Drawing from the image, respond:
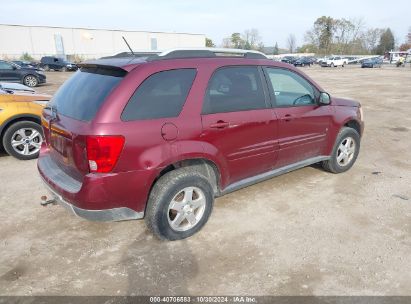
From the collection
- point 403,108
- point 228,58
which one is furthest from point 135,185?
point 403,108

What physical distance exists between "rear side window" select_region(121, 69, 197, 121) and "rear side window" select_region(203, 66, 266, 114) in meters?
0.26

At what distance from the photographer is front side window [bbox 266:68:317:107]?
13.3ft

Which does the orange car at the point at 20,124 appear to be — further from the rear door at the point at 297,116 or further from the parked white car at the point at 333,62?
the parked white car at the point at 333,62

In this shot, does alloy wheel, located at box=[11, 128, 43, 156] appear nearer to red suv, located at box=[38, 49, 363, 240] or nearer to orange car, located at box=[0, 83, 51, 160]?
orange car, located at box=[0, 83, 51, 160]

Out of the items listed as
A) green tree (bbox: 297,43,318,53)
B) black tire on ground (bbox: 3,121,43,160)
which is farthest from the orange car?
green tree (bbox: 297,43,318,53)

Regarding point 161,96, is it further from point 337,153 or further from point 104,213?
point 337,153

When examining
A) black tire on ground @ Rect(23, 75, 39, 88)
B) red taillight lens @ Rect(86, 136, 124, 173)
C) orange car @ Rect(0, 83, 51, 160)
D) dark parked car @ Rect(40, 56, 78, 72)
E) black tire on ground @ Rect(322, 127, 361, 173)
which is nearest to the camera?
red taillight lens @ Rect(86, 136, 124, 173)

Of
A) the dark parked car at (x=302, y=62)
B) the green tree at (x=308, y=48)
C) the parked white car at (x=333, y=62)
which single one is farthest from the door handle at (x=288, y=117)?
the green tree at (x=308, y=48)

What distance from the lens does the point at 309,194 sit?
14.9 ft

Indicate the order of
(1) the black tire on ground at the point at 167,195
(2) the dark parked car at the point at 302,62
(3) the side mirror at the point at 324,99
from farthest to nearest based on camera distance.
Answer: (2) the dark parked car at the point at 302,62 → (3) the side mirror at the point at 324,99 → (1) the black tire on ground at the point at 167,195

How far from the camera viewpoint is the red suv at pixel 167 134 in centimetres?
291

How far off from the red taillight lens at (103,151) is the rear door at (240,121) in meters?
0.85

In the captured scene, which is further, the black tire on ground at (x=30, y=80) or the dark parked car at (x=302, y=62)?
the dark parked car at (x=302, y=62)

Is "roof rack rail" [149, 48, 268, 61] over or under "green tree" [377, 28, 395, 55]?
under
